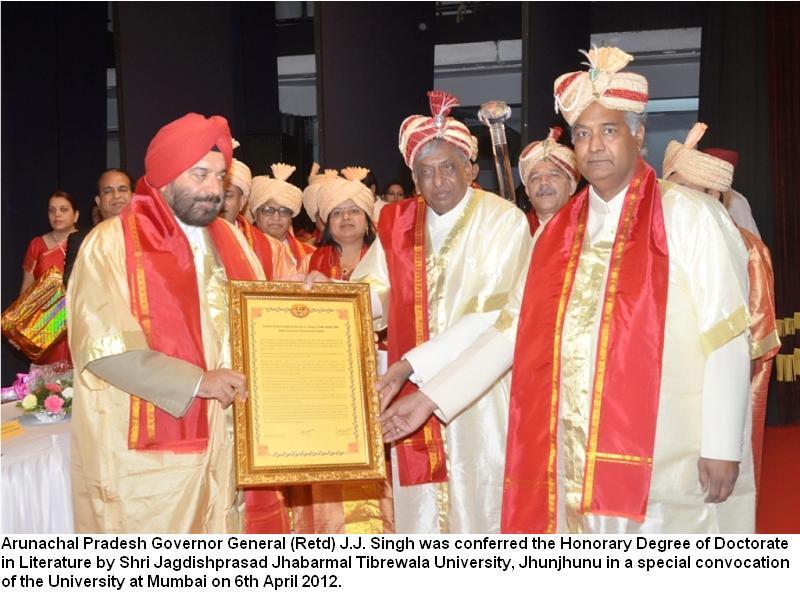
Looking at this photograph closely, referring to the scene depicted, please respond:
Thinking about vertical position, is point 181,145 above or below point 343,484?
above

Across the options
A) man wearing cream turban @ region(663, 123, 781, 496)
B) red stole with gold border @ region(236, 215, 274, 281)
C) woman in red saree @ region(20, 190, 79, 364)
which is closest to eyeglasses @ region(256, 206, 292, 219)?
red stole with gold border @ region(236, 215, 274, 281)

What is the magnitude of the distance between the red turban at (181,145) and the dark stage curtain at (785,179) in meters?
6.71

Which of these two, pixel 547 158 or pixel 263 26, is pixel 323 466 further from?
pixel 263 26

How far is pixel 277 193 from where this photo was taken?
561cm

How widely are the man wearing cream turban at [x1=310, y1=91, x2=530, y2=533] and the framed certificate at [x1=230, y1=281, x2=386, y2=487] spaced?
1.86 ft

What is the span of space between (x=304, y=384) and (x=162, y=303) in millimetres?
552

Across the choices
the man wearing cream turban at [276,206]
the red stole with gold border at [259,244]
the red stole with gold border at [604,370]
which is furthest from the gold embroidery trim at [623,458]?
the man wearing cream turban at [276,206]

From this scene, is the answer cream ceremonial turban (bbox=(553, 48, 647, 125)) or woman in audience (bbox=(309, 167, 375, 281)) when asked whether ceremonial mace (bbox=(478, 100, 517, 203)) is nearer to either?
woman in audience (bbox=(309, 167, 375, 281))

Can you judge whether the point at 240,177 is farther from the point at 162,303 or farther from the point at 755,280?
the point at 755,280

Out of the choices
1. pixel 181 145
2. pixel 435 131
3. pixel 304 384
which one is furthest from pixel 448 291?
pixel 181 145

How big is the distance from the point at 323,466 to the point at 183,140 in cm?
115
